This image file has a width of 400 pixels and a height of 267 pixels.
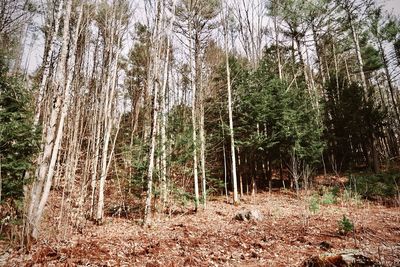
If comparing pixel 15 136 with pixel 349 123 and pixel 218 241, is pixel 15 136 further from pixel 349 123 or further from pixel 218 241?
pixel 349 123

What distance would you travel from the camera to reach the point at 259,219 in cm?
934

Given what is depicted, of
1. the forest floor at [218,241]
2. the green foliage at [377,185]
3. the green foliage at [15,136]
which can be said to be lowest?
the forest floor at [218,241]

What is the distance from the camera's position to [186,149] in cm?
1172

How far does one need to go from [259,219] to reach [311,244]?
9.72 ft

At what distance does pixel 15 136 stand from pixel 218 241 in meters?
6.81

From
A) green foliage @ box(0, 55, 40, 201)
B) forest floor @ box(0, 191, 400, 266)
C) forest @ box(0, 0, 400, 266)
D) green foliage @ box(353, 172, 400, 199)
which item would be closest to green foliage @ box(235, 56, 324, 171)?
forest @ box(0, 0, 400, 266)

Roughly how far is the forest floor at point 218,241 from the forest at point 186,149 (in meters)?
0.06

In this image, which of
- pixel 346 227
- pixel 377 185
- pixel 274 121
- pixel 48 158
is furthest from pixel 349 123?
pixel 48 158

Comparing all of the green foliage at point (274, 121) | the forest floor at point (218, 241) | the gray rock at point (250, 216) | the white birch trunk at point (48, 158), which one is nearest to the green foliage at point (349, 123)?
the green foliage at point (274, 121)

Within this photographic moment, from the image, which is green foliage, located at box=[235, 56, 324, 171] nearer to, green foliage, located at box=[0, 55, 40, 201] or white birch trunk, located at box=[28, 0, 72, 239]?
white birch trunk, located at box=[28, 0, 72, 239]

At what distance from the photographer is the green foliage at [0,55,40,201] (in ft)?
24.5

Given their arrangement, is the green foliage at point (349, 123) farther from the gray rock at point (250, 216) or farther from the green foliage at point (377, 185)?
the gray rock at point (250, 216)

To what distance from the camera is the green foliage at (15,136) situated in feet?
24.5

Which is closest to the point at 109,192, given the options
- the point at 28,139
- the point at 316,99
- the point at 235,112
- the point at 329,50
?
the point at 28,139
